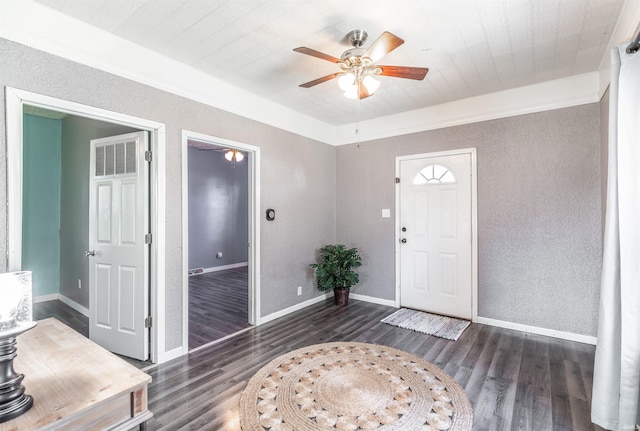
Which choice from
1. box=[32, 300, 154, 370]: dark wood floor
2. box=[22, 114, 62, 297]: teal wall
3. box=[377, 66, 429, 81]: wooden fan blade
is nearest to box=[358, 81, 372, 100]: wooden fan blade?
box=[377, 66, 429, 81]: wooden fan blade

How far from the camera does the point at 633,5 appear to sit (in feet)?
6.25

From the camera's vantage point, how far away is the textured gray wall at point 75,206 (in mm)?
3877

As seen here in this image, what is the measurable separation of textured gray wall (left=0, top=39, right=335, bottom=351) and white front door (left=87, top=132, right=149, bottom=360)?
222 mm

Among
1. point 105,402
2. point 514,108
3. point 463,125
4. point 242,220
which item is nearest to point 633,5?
point 514,108

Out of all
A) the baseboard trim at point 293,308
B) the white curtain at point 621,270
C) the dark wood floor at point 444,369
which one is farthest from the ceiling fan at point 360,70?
the baseboard trim at point 293,308

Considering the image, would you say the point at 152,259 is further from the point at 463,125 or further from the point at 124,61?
the point at 463,125

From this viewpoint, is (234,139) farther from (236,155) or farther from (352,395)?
(352,395)

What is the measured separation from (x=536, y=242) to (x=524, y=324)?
93 cm

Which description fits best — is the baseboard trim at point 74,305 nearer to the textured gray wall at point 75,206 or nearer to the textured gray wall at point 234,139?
the textured gray wall at point 75,206

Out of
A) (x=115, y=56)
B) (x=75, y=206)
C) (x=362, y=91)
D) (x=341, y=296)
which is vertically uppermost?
(x=115, y=56)

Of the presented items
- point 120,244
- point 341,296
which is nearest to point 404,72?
point 120,244

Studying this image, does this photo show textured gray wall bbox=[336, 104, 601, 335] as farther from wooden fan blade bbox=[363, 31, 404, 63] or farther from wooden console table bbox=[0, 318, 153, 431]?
wooden console table bbox=[0, 318, 153, 431]

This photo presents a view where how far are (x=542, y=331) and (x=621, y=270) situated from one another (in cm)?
201

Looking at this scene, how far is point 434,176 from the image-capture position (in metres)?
4.05
